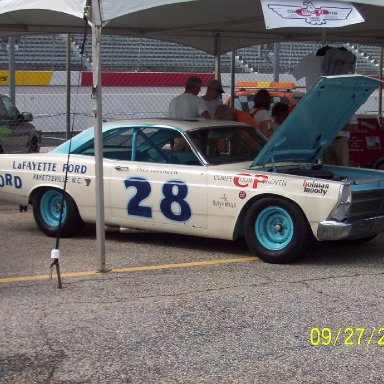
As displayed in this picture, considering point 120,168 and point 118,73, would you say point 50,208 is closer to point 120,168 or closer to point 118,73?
point 120,168

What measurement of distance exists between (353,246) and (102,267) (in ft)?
9.55

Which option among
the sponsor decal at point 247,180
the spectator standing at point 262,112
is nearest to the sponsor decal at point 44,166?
the sponsor decal at point 247,180

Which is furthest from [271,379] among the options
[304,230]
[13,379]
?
[304,230]

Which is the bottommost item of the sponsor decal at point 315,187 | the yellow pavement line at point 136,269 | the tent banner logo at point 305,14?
the yellow pavement line at point 136,269

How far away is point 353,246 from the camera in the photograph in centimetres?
872

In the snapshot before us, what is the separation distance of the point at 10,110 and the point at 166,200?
28.8 ft

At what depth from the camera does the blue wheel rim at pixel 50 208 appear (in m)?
9.01

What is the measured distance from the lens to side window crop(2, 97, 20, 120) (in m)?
15.8

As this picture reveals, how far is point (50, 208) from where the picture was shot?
29.8ft

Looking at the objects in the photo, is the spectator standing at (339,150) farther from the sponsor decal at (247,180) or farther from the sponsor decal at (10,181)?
the sponsor decal at (10,181)

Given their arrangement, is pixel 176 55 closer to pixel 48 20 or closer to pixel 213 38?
pixel 213 38

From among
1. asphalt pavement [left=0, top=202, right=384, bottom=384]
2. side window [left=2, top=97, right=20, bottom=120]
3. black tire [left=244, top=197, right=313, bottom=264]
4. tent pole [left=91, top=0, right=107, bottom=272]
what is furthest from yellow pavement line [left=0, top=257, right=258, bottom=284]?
side window [left=2, top=97, right=20, bottom=120]

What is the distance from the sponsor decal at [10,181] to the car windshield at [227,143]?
211 centimetres
